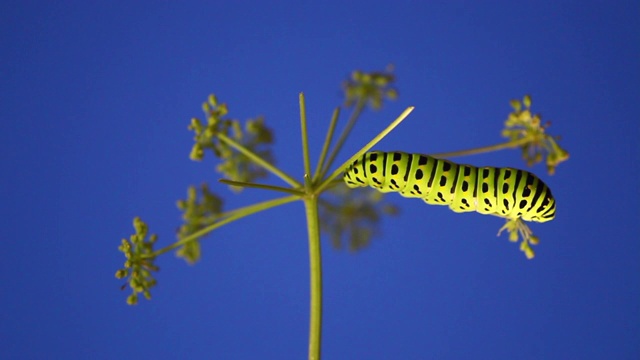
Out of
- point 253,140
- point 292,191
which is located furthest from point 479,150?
point 253,140

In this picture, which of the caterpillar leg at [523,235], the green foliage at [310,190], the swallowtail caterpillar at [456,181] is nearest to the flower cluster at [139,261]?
the green foliage at [310,190]

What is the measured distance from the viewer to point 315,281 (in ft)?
8.27

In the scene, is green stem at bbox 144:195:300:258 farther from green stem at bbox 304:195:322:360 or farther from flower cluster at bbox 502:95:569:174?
flower cluster at bbox 502:95:569:174

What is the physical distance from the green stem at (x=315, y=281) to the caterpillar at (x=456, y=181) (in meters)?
0.27

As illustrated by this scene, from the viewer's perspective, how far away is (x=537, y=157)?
3113 mm

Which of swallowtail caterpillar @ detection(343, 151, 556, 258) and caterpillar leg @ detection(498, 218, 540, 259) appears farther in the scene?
caterpillar leg @ detection(498, 218, 540, 259)

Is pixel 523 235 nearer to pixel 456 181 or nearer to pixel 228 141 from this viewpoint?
pixel 456 181

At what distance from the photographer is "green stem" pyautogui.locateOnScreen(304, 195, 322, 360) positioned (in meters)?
2.46

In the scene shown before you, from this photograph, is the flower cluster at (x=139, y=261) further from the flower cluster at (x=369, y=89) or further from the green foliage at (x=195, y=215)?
the flower cluster at (x=369, y=89)

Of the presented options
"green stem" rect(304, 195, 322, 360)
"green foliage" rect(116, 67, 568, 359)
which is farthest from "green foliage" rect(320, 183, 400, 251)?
"green stem" rect(304, 195, 322, 360)

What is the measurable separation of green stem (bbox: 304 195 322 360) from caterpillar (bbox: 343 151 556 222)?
27 centimetres

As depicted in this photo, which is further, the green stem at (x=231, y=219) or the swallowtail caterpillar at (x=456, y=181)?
the green stem at (x=231, y=219)

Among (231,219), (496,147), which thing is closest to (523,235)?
(496,147)

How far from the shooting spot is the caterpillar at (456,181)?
2361mm
